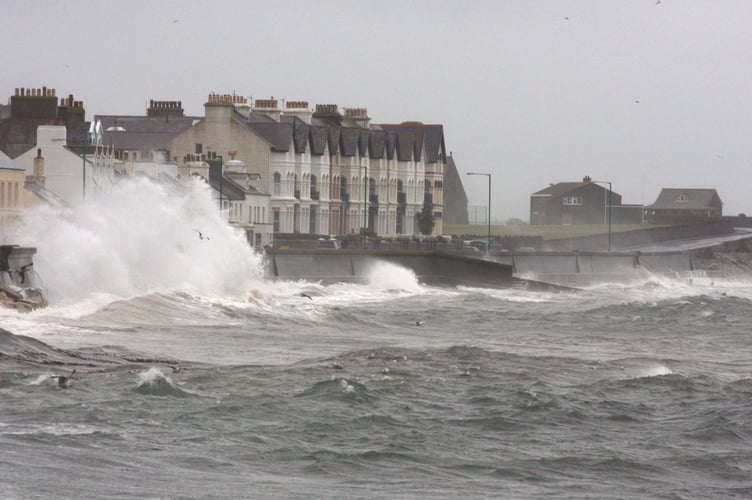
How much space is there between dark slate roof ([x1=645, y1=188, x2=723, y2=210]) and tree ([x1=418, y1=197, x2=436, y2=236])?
78.2 meters

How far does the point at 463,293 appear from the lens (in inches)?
2596

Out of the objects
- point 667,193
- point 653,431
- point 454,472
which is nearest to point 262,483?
point 454,472

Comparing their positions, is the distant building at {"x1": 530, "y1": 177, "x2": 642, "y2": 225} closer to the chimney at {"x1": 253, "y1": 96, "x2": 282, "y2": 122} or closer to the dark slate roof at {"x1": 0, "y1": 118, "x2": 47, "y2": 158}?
the chimney at {"x1": 253, "y1": 96, "x2": 282, "y2": 122}

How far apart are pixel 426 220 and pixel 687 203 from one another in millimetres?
82361

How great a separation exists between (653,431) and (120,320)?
1803cm

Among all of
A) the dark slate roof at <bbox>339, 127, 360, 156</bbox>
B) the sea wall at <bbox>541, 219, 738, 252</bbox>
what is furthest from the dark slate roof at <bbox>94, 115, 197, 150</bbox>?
the sea wall at <bbox>541, 219, 738, 252</bbox>

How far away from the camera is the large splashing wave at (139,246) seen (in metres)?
44.0

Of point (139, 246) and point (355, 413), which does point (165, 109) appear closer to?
point (139, 246)

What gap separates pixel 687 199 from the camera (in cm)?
17900

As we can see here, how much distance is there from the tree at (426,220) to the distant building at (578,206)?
5182cm

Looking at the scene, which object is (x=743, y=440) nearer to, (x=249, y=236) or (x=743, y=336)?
(x=743, y=336)

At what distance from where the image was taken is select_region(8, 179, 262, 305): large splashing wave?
44.0 metres

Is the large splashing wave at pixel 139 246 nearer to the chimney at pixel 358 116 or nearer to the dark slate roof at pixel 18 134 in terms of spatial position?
the dark slate roof at pixel 18 134

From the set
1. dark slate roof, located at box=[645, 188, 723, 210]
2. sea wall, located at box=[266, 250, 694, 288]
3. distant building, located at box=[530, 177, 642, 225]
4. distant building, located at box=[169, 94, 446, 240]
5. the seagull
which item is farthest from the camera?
dark slate roof, located at box=[645, 188, 723, 210]
